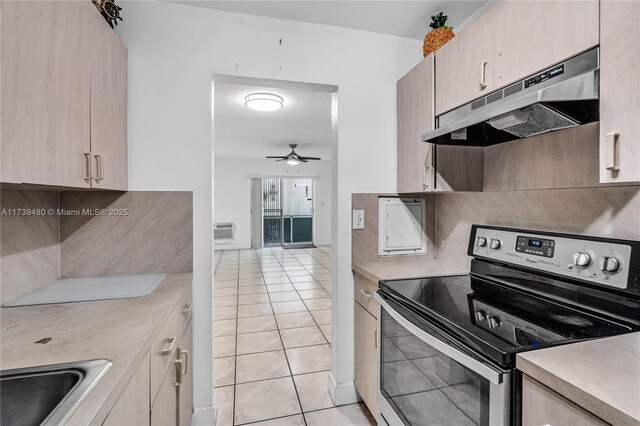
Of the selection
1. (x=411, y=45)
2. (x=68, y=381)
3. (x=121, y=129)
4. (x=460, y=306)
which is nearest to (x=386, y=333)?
(x=460, y=306)

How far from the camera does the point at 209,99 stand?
5.76 ft

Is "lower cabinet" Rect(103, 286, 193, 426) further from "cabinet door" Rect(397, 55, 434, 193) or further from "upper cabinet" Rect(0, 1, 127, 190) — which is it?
"cabinet door" Rect(397, 55, 434, 193)

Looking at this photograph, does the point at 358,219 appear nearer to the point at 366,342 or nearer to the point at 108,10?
the point at 366,342

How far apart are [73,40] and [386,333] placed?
1.77 metres

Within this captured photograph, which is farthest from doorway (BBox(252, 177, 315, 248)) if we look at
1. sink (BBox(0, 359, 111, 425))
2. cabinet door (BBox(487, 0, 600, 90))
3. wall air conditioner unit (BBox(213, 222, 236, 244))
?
sink (BBox(0, 359, 111, 425))

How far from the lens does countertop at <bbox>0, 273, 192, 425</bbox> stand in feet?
2.28

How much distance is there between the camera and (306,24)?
6.15 ft

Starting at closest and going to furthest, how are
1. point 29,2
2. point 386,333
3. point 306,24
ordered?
1. point 29,2
2. point 386,333
3. point 306,24

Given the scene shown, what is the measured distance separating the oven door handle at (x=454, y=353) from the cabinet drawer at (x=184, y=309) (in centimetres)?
96

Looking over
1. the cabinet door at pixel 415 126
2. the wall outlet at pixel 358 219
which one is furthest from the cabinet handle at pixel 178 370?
the cabinet door at pixel 415 126

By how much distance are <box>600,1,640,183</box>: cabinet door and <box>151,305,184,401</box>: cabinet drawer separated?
1.50 metres

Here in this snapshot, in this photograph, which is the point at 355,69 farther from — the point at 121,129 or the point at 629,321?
the point at 629,321

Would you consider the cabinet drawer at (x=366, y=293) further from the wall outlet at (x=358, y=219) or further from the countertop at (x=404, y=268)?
the wall outlet at (x=358, y=219)

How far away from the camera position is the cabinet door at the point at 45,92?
0.83m
